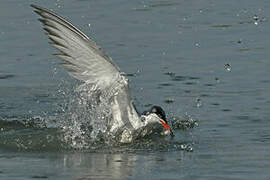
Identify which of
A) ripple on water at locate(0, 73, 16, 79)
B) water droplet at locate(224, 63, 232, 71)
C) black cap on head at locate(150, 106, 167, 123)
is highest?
water droplet at locate(224, 63, 232, 71)

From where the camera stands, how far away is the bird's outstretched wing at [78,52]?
1019cm

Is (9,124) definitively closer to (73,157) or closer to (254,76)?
(73,157)

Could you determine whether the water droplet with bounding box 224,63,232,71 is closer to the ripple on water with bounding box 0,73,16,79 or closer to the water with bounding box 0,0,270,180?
the water with bounding box 0,0,270,180

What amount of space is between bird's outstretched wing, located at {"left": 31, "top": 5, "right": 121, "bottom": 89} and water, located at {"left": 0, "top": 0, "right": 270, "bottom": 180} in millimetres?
925

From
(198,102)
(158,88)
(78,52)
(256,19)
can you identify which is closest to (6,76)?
(158,88)

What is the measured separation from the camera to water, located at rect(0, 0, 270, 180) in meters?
9.52

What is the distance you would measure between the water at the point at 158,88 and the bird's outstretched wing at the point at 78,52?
0.93 m

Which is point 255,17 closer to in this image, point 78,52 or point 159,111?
point 159,111

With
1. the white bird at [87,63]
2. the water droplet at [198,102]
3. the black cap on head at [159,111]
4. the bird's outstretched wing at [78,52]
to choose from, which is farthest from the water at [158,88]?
the bird's outstretched wing at [78,52]

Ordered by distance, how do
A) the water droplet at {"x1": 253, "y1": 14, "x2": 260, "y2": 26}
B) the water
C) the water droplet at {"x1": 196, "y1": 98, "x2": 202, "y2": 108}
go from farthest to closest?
the water droplet at {"x1": 253, "y1": 14, "x2": 260, "y2": 26} → the water droplet at {"x1": 196, "y1": 98, "x2": 202, "y2": 108} → the water

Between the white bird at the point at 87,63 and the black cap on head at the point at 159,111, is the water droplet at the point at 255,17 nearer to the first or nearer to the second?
the black cap on head at the point at 159,111

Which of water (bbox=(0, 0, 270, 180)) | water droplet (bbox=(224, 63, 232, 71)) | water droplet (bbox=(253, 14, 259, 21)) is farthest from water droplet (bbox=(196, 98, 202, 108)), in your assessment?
water droplet (bbox=(253, 14, 259, 21))

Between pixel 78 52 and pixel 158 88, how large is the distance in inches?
120

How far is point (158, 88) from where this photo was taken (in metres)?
13.2
